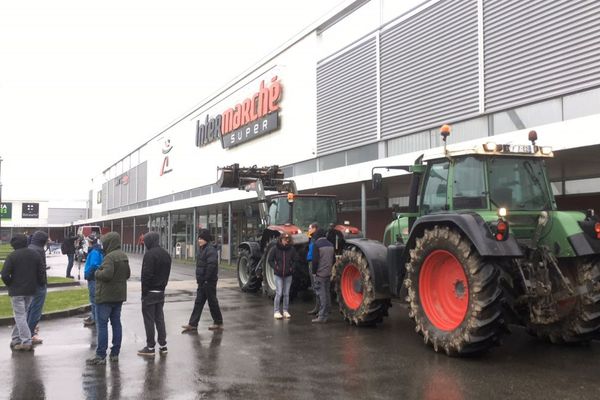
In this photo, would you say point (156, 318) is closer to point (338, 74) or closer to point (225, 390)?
point (225, 390)

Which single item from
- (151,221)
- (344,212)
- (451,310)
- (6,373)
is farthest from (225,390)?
(151,221)

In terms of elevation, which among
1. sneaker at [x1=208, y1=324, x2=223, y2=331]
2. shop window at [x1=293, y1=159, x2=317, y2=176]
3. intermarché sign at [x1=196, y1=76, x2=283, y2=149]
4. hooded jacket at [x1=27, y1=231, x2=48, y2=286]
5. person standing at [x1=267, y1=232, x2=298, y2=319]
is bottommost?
sneaker at [x1=208, y1=324, x2=223, y2=331]

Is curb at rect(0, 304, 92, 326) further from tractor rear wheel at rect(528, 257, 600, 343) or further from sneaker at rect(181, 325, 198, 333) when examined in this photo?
tractor rear wheel at rect(528, 257, 600, 343)

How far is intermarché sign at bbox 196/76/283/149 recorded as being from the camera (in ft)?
76.7

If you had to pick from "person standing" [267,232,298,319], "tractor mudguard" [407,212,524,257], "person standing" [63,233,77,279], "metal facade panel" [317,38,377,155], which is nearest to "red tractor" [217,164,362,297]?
"person standing" [267,232,298,319]

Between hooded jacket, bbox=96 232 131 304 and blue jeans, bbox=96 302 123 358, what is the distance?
108 mm

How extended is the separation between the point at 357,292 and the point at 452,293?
93.9 inches

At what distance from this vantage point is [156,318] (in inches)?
278

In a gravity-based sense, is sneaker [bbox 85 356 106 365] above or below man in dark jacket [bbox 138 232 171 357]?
below

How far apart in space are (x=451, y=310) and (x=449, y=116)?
7.96m

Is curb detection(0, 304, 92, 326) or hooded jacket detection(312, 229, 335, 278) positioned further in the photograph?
hooded jacket detection(312, 229, 335, 278)

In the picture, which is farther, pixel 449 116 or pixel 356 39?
pixel 356 39

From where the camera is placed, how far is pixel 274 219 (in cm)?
1324

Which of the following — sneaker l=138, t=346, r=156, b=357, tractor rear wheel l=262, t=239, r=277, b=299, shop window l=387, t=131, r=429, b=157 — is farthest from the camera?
shop window l=387, t=131, r=429, b=157
